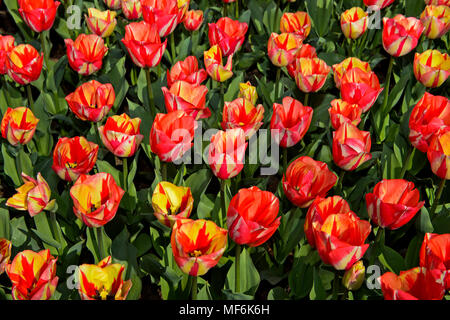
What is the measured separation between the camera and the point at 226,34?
2.07 m

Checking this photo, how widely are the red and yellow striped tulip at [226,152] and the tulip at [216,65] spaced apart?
519mm

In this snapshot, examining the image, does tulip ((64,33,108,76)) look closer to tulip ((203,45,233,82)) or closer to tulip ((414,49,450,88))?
tulip ((203,45,233,82))

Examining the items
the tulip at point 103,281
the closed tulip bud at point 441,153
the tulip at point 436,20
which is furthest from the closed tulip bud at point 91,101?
the tulip at point 436,20

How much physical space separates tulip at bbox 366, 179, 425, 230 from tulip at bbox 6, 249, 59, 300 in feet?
2.64

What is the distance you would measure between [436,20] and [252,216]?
4.90ft

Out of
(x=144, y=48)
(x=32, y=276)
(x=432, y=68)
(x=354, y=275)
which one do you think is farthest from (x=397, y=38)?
(x=32, y=276)

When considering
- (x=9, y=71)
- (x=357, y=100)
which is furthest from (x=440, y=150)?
(x=9, y=71)

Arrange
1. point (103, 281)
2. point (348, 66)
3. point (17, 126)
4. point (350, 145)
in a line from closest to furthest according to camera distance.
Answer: point (103, 281), point (350, 145), point (17, 126), point (348, 66)

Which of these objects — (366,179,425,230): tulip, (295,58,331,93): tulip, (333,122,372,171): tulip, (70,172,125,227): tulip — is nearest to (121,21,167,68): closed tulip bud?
(295,58,331,93): tulip

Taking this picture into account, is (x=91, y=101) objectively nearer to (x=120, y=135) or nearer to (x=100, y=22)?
(x=120, y=135)

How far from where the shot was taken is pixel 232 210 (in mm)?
1229

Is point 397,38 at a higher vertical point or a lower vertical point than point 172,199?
higher

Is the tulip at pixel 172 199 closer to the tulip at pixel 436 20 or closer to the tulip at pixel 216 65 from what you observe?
the tulip at pixel 216 65
